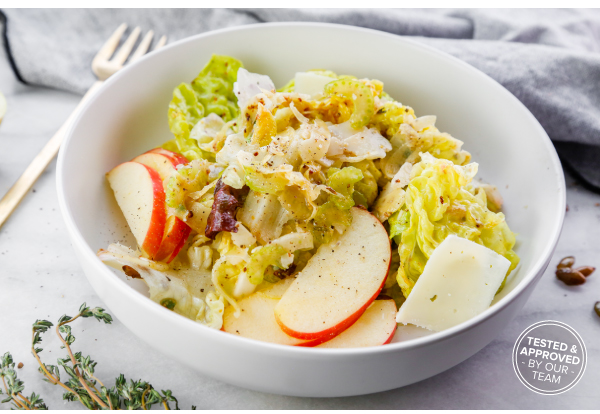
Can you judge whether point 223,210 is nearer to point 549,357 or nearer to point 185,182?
point 185,182

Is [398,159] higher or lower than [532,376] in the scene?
higher

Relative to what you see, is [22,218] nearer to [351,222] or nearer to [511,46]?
[351,222]

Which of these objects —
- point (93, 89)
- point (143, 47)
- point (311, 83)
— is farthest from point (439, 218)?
point (143, 47)

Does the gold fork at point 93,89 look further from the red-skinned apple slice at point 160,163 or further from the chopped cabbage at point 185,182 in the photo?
the chopped cabbage at point 185,182

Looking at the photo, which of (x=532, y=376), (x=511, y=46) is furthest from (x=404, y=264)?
(x=511, y=46)

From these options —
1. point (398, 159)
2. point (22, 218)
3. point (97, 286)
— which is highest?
point (398, 159)

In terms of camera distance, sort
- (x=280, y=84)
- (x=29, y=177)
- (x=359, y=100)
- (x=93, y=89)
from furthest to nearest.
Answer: (x=93, y=89)
(x=280, y=84)
(x=29, y=177)
(x=359, y=100)
